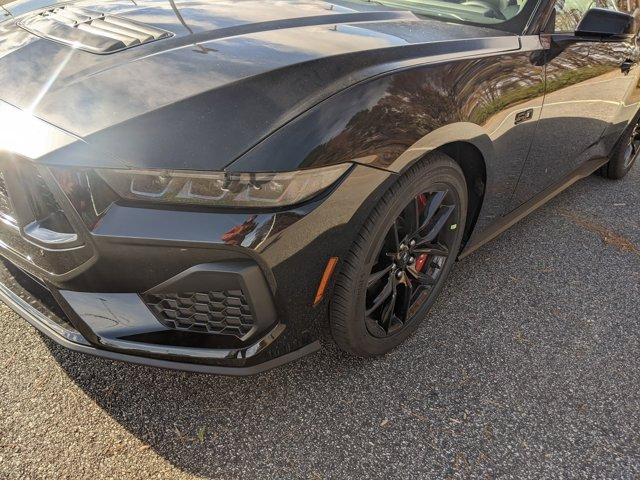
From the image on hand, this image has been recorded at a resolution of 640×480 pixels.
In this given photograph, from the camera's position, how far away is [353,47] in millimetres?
1724

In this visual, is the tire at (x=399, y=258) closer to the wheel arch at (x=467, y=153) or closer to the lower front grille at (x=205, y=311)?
the wheel arch at (x=467, y=153)

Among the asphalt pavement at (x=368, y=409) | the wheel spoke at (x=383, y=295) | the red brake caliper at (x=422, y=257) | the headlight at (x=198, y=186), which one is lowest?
the asphalt pavement at (x=368, y=409)

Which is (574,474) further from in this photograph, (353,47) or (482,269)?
(353,47)

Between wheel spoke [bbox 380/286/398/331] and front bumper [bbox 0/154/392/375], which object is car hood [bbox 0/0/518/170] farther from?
wheel spoke [bbox 380/286/398/331]

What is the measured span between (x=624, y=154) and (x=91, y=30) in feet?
12.2

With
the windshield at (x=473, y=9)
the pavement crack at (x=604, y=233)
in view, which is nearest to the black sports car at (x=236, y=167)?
the windshield at (x=473, y=9)

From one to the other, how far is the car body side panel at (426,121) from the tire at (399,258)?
13cm

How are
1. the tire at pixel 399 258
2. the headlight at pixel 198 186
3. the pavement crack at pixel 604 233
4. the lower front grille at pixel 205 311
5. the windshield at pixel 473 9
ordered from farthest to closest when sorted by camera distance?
the pavement crack at pixel 604 233, the windshield at pixel 473 9, the tire at pixel 399 258, the lower front grille at pixel 205 311, the headlight at pixel 198 186

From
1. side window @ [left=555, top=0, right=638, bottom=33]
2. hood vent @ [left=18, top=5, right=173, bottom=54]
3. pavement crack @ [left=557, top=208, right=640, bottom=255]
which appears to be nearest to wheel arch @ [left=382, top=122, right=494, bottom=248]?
side window @ [left=555, top=0, right=638, bottom=33]

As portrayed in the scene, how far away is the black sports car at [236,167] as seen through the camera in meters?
1.35

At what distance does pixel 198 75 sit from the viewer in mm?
1518

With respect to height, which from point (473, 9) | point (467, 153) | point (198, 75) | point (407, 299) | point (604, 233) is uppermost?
point (473, 9)

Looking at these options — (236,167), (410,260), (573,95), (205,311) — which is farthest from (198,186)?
(573,95)

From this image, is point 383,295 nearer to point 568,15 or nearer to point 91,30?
point 91,30
